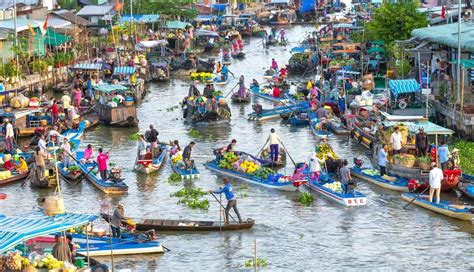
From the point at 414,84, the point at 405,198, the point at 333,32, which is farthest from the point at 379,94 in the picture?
the point at 333,32

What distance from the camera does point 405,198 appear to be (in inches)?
1367

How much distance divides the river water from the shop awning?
2212 centimetres

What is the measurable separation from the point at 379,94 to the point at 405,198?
16.9 m

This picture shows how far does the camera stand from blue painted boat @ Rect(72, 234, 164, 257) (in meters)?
28.4

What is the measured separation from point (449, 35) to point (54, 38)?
24295 millimetres

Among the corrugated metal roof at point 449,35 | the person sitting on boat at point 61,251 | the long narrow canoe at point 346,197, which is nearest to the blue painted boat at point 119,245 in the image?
the person sitting on boat at point 61,251

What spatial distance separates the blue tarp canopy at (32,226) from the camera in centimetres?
2369

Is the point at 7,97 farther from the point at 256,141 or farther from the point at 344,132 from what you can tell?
the point at 344,132

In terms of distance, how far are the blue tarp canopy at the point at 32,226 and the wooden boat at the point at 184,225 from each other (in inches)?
238

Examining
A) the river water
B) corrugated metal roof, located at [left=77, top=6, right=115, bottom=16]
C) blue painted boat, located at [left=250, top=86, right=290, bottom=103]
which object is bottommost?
the river water

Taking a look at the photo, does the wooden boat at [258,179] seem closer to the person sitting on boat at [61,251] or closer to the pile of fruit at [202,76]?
the person sitting on boat at [61,251]

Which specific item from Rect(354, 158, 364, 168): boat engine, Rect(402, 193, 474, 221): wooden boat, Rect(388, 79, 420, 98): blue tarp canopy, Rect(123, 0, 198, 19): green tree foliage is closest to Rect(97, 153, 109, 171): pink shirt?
Rect(354, 158, 364, 168): boat engine

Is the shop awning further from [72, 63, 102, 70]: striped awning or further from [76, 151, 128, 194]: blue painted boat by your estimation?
[76, 151, 128, 194]: blue painted boat

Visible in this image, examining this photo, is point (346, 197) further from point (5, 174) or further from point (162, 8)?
point (162, 8)
